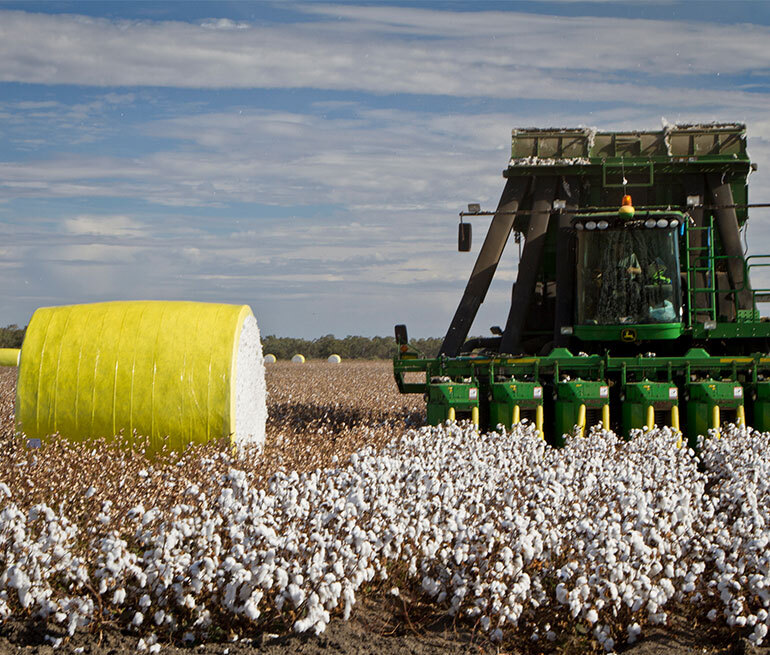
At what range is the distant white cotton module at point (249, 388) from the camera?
877 cm

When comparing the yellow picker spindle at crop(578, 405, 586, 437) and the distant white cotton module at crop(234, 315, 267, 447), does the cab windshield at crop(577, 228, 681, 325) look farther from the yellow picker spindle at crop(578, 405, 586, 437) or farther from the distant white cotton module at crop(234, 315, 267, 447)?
the distant white cotton module at crop(234, 315, 267, 447)

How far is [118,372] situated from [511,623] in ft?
15.3

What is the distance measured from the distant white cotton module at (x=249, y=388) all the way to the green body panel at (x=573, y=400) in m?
3.07

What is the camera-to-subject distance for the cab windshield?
11.3 meters

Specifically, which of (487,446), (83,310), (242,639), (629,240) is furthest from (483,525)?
(629,240)

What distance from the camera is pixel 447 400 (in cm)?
1038

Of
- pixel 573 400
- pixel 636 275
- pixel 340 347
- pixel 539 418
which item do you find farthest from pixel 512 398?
pixel 340 347

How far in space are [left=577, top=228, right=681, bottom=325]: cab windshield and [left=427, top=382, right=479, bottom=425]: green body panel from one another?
1948 millimetres

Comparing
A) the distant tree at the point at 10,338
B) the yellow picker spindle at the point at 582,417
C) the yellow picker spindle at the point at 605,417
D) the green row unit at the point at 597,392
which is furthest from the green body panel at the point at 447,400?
the distant tree at the point at 10,338

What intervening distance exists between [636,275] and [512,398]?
222 centimetres

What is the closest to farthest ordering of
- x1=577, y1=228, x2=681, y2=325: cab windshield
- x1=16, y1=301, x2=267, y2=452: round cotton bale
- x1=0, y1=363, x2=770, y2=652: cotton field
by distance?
x1=0, y1=363, x2=770, y2=652: cotton field
x1=16, y1=301, x2=267, y2=452: round cotton bale
x1=577, y1=228, x2=681, y2=325: cab windshield

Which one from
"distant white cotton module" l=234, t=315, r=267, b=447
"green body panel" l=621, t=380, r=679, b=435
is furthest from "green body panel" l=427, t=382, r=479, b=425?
"distant white cotton module" l=234, t=315, r=267, b=447

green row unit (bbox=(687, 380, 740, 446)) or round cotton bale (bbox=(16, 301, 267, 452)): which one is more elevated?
round cotton bale (bbox=(16, 301, 267, 452))

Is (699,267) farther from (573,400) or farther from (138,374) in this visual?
(138,374)
